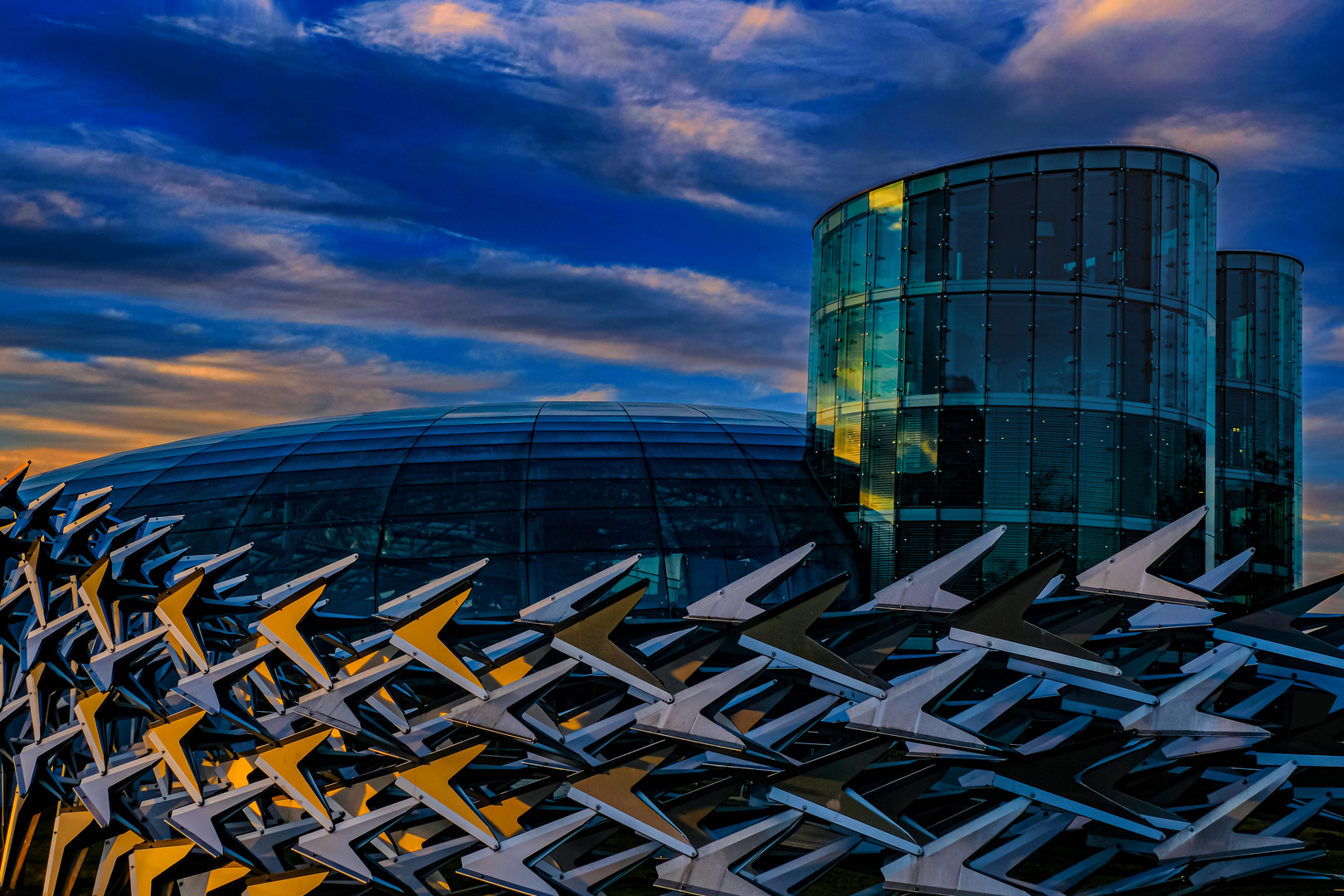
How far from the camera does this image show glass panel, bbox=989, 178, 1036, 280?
28.1m

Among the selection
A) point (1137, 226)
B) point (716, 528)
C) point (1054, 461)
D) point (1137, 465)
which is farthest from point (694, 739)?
point (1137, 226)

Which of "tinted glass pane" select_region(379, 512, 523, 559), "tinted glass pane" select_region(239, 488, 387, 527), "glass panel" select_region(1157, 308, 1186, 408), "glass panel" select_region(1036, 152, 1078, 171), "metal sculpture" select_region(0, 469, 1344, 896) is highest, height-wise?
"glass panel" select_region(1036, 152, 1078, 171)

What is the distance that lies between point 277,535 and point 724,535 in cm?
1345

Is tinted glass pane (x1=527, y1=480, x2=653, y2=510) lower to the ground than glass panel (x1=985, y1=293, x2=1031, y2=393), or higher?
lower

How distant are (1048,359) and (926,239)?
461cm

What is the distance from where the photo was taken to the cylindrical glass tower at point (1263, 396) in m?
37.8

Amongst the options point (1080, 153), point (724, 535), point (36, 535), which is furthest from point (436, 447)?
point (1080, 153)

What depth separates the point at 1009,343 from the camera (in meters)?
28.2

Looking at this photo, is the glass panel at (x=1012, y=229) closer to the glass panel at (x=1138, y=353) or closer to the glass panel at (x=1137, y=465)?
the glass panel at (x=1138, y=353)

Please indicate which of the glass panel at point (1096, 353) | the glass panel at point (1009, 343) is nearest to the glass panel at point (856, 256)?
the glass panel at point (1009, 343)

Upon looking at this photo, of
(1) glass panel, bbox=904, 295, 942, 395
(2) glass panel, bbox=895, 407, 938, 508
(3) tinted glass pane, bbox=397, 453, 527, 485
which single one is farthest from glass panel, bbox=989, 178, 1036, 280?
(3) tinted glass pane, bbox=397, 453, 527, 485

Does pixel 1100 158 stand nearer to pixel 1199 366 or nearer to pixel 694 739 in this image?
pixel 1199 366

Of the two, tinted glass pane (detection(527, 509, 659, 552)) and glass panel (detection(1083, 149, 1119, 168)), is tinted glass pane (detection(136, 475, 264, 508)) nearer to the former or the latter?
tinted glass pane (detection(527, 509, 659, 552))

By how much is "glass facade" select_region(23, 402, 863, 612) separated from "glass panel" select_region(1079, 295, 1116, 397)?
7.84 metres
